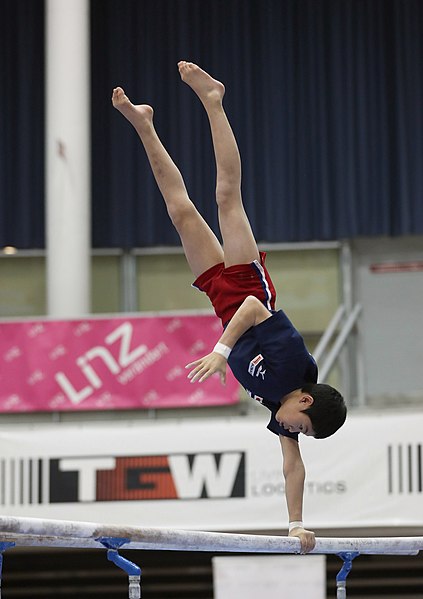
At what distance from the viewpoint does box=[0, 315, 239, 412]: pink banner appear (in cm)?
1187

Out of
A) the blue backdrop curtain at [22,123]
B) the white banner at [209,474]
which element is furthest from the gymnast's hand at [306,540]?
the blue backdrop curtain at [22,123]

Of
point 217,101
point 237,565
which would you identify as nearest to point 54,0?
point 237,565

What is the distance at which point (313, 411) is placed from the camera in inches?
217

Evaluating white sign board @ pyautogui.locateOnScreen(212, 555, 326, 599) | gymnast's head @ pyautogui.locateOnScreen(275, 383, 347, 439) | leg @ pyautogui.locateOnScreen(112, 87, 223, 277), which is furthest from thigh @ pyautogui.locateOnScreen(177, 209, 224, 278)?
white sign board @ pyautogui.locateOnScreen(212, 555, 326, 599)

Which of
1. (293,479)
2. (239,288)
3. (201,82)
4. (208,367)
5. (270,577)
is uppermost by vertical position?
(201,82)

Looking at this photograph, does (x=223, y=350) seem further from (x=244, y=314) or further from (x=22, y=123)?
(x=22, y=123)

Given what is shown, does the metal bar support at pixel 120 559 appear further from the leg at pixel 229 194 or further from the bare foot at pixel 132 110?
the bare foot at pixel 132 110

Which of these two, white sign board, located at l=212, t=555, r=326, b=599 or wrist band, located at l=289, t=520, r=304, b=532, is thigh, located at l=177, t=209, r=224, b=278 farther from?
white sign board, located at l=212, t=555, r=326, b=599

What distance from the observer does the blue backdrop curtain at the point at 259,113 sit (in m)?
14.6

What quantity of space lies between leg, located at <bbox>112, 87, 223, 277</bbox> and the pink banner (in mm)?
5557

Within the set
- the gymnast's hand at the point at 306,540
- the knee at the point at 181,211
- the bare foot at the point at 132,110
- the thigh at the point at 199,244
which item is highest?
the bare foot at the point at 132,110

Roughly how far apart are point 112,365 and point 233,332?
Result: 6573mm

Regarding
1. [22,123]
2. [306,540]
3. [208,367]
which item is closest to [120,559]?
[208,367]

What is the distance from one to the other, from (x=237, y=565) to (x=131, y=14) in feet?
25.3
